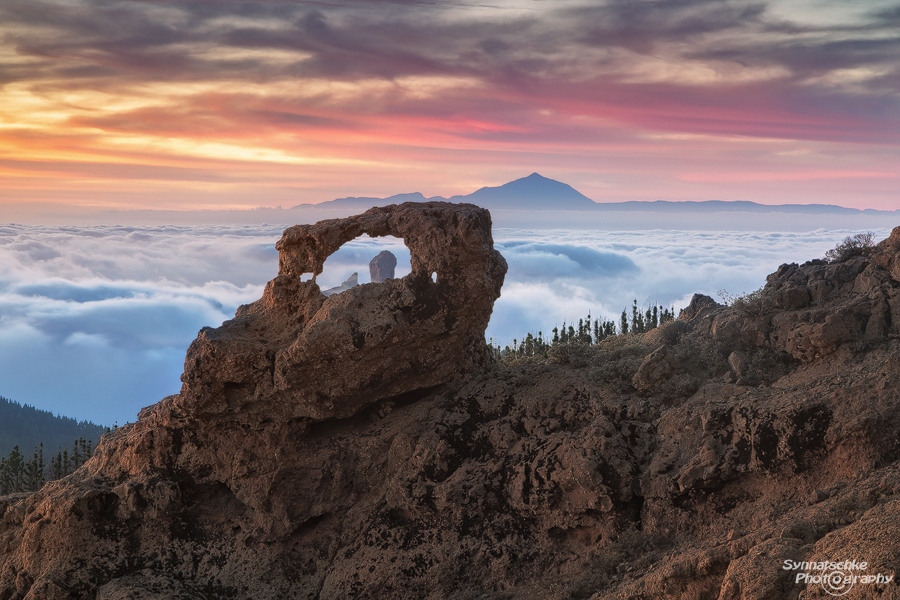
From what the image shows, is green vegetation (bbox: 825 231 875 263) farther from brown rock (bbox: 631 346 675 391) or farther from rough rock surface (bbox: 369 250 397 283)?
rough rock surface (bbox: 369 250 397 283)

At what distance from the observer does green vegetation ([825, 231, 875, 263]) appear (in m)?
17.5

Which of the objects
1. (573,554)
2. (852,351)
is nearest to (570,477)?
A: (573,554)

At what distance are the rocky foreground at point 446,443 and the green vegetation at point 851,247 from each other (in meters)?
0.32

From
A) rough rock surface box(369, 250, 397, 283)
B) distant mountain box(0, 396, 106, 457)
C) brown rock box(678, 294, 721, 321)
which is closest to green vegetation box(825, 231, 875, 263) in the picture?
brown rock box(678, 294, 721, 321)

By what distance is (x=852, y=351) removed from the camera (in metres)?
14.8

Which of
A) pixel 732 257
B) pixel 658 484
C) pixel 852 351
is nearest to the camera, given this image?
pixel 658 484

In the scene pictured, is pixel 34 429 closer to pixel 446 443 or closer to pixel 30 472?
pixel 30 472

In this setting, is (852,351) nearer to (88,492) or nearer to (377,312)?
(377,312)

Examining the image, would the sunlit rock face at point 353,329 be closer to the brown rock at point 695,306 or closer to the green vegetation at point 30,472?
the brown rock at point 695,306

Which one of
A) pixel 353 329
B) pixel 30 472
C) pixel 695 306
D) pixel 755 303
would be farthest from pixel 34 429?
pixel 755 303

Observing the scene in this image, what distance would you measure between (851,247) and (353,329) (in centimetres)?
1123

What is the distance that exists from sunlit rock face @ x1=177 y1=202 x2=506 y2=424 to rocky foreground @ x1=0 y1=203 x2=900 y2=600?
1.9 inches

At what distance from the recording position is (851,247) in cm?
1759

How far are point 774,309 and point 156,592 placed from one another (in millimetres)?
13703
